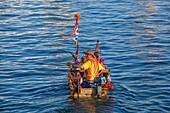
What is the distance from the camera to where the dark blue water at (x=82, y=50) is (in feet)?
87.8

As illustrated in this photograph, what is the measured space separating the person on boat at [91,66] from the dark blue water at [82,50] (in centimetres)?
154

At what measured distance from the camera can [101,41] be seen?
41156mm

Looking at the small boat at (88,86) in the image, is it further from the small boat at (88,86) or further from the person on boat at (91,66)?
the person on boat at (91,66)

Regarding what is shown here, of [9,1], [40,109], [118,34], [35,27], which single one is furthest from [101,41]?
[9,1]

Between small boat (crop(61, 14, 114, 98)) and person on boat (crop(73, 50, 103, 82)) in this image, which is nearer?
small boat (crop(61, 14, 114, 98))

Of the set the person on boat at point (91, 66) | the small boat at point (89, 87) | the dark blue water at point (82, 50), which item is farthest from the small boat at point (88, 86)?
the dark blue water at point (82, 50)

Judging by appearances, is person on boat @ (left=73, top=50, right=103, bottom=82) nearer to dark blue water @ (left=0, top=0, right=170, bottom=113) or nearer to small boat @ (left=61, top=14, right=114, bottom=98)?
small boat @ (left=61, top=14, right=114, bottom=98)

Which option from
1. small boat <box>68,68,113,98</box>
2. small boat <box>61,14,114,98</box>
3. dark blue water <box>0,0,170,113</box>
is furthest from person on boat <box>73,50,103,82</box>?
dark blue water <box>0,0,170,113</box>

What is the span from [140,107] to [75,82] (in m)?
3.90

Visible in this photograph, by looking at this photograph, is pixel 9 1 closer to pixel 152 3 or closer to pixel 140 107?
pixel 152 3

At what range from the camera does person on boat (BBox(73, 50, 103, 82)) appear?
2695 centimetres

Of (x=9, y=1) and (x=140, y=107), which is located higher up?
(x=9, y=1)

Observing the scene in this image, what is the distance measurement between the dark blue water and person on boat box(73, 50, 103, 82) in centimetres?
154

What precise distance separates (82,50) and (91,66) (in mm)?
11204
